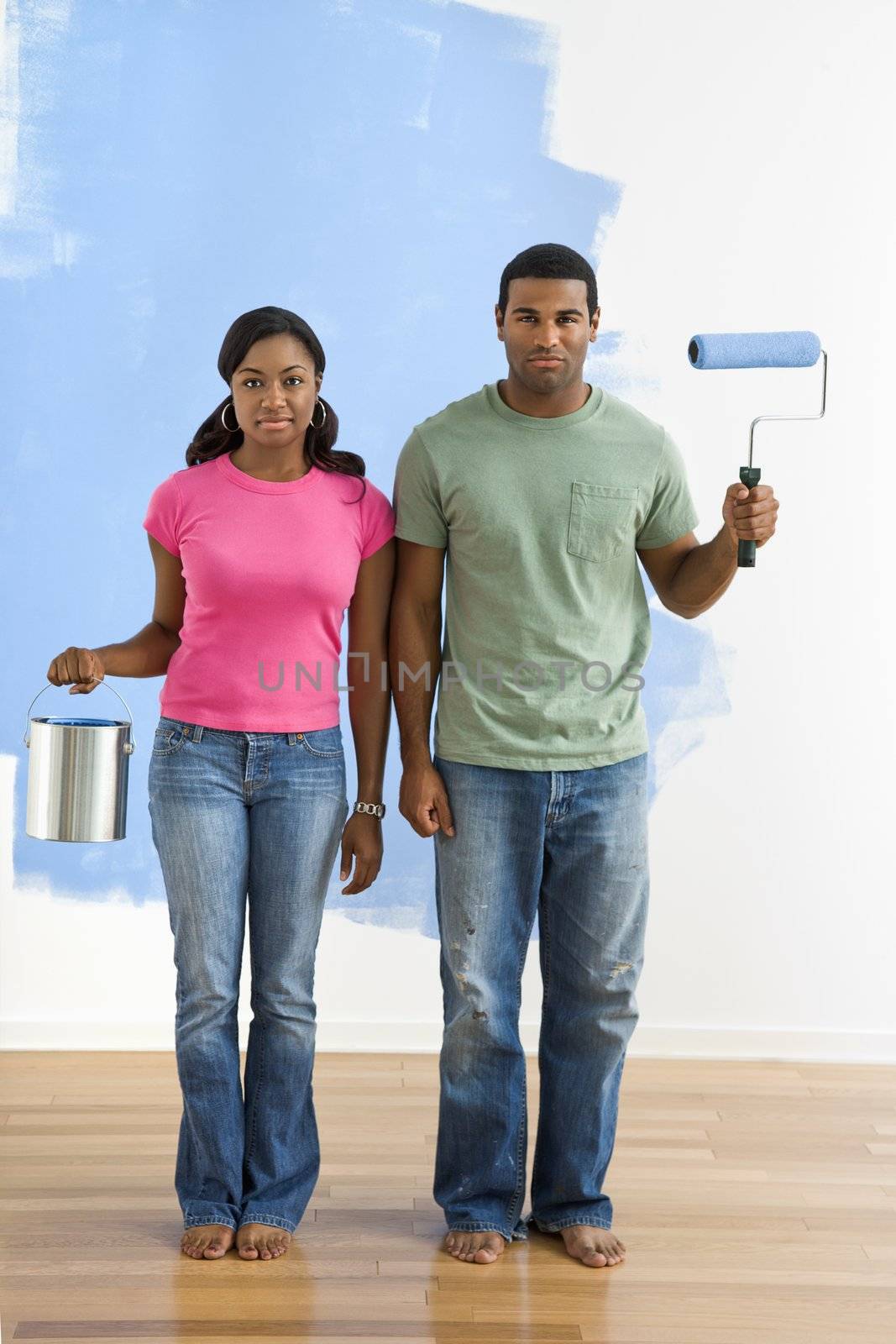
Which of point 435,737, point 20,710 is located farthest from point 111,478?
point 435,737

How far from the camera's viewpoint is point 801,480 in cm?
310

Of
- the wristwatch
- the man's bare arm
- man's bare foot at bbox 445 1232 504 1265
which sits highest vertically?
the man's bare arm

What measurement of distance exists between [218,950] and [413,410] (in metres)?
1.46

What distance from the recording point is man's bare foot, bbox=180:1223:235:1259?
6.82 ft

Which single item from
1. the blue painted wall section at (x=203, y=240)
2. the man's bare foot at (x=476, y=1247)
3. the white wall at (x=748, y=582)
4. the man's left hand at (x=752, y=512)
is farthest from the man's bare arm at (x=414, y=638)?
the white wall at (x=748, y=582)

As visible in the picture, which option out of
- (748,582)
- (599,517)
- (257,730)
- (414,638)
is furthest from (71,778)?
(748,582)

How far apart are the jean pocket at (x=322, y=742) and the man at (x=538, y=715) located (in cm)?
11

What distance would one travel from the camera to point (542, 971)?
2176 mm

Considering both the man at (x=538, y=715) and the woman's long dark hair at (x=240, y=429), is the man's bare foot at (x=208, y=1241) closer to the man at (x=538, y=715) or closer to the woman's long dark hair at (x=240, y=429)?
the man at (x=538, y=715)

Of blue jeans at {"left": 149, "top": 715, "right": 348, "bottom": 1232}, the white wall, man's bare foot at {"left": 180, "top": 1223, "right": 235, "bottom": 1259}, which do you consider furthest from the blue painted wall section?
man's bare foot at {"left": 180, "top": 1223, "right": 235, "bottom": 1259}

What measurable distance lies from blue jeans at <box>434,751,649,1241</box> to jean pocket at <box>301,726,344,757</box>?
16 cm

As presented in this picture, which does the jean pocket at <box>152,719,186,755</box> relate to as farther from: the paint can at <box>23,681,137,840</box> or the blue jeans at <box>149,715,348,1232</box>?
the paint can at <box>23,681,137,840</box>

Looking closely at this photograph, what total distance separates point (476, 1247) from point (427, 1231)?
131 mm

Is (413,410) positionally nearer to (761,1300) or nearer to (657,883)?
(657,883)
